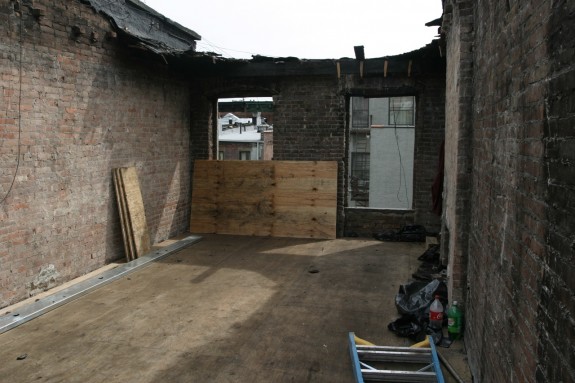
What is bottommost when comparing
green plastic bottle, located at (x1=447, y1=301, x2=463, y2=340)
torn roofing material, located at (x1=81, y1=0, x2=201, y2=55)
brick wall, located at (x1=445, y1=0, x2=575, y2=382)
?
green plastic bottle, located at (x1=447, y1=301, x2=463, y2=340)

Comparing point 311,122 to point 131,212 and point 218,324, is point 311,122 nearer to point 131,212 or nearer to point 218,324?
point 131,212

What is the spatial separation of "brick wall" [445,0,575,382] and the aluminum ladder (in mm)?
337

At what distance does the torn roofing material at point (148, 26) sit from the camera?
823 centimetres

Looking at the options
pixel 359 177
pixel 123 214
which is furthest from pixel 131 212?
pixel 359 177

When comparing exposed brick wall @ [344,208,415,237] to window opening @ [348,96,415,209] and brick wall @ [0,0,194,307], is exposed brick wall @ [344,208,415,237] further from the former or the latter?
window opening @ [348,96,415,209]

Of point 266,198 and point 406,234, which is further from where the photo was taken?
point 266,198

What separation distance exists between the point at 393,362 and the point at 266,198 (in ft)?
19.7

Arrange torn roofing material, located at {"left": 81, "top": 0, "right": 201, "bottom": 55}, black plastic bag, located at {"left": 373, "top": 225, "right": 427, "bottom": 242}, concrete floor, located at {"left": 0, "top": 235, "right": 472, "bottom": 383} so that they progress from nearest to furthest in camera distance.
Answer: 1. concrete floor, located at {"left": 0, "top": 235, "right": 472, "bottom": 383}
2. torn roofing material, located at {"left": 81, "top": 0, "right": 201, "bottom": 55}
3. black plastic bag, located at {"left": 373, "top": 225, "right": 427, "bottom": 242}

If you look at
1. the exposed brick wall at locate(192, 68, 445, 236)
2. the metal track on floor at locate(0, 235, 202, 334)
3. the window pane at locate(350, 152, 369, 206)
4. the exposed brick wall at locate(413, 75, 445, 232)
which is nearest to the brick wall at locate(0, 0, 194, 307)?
the metal track on floor at locate(0, 235, 202, 334)

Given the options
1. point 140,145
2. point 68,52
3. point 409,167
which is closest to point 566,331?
point 68,52

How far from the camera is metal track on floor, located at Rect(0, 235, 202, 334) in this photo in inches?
203

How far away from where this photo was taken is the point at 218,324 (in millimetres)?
5148

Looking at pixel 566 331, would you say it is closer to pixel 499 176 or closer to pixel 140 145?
pixel 499 176

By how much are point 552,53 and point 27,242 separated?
607 cm
